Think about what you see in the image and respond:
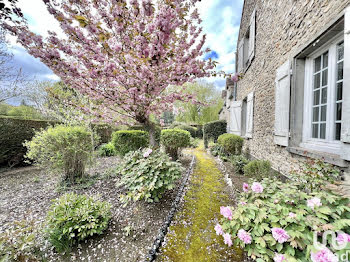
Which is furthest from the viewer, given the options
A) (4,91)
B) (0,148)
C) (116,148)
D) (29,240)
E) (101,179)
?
(4,91)

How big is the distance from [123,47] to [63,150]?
2745 mm

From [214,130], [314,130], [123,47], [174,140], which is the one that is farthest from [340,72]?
[214,130]

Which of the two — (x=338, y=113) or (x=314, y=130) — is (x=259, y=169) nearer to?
(x=314, y=130)

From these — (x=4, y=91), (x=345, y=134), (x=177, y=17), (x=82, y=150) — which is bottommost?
(x=82, y=150)

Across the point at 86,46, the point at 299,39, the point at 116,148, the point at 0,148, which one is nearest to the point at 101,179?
the point at 116,148

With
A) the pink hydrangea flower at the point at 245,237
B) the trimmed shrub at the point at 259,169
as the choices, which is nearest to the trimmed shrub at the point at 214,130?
the trimmed shrub at the point at 259,169

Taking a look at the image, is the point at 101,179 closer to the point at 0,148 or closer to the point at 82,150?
the point at 82,150

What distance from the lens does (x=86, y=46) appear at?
2.82 meters

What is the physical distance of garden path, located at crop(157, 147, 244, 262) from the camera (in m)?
1.75

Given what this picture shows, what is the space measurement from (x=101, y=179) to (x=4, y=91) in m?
6.01

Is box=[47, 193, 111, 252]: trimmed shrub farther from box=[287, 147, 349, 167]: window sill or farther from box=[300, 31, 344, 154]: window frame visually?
box=[300, 31, 344, 154]: window frame

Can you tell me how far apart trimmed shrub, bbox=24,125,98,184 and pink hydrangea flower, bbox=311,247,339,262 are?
13.6ft

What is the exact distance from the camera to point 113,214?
248cm

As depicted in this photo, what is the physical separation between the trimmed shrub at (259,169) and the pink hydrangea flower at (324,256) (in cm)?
242
